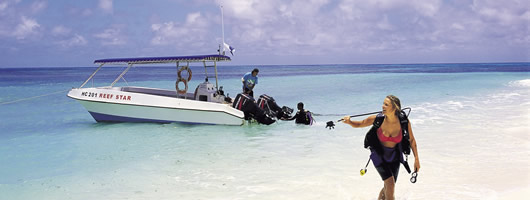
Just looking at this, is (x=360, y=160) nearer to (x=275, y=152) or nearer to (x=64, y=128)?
(x=275, y=152)

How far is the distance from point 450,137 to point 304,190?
479cm

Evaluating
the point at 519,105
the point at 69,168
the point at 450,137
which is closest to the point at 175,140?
the point at 69,168

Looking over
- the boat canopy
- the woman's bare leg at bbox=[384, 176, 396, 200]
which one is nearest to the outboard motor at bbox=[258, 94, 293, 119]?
the boat canopy

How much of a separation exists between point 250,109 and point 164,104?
7.77 ft

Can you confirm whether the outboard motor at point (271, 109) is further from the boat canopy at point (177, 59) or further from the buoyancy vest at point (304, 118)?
the boat canopy at point (177, 59)

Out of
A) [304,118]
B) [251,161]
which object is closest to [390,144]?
[251,161]

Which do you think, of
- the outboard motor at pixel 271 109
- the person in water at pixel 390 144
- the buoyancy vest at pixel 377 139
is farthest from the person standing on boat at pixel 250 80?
the buoyancy vest at pixel 377 139

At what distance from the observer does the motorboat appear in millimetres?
10875

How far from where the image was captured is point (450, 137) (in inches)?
348

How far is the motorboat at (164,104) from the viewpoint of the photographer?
10.9 m

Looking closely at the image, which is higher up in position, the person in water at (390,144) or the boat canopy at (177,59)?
the boat canopy at (177,59)

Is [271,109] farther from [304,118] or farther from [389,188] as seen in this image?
[389,188]

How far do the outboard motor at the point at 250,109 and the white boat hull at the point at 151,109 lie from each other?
18 cm

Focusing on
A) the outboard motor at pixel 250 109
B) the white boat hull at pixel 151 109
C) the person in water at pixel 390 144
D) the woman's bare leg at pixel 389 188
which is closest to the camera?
the person in water at pixel 390 144
